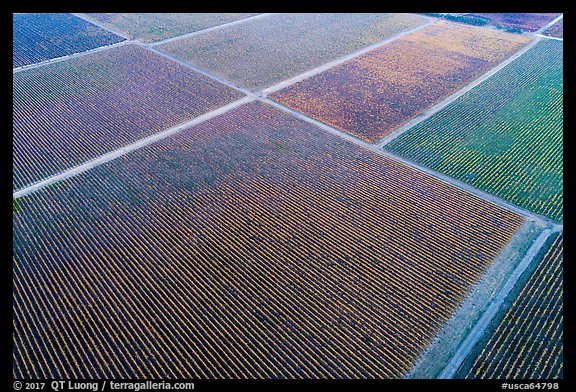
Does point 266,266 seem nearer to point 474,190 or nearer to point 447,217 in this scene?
point 447,217

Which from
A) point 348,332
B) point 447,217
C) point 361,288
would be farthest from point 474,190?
point 348,332

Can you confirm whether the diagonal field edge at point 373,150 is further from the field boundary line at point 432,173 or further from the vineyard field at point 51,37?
the vineyard field at point 51,37

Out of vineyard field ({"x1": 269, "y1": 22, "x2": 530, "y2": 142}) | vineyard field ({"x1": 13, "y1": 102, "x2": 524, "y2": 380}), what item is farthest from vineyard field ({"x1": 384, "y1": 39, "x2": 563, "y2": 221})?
vineyard field ({"x1": 13, "y1": 102, "x2": 524, "y2": 380})

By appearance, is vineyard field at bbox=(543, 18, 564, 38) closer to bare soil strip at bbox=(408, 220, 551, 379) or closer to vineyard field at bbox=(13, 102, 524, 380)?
vineyard field at bbox=(13, 102, 524, 380)

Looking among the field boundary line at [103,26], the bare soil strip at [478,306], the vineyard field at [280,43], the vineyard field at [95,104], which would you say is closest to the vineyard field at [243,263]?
the bare soil strip at [478,306]

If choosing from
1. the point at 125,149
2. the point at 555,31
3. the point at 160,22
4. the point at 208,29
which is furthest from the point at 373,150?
the point at 160,22

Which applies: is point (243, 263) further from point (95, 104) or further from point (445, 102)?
point (445, 102)
